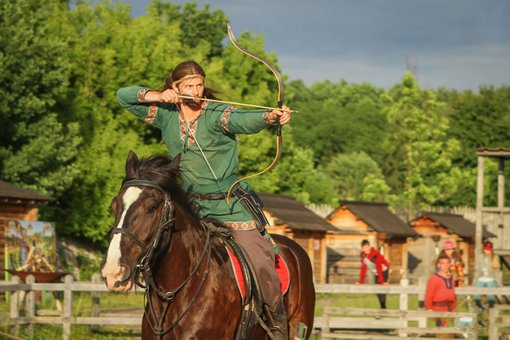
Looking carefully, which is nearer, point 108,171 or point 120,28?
point 108,171

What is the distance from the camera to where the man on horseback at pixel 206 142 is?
24.9 ft

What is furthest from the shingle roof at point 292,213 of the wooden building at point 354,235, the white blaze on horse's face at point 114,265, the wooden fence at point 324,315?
the white blaze on horse's face at point 114,265

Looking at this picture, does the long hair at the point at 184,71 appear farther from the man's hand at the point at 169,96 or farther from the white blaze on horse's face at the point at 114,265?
the white blaze on horse's face at the point at 114,265

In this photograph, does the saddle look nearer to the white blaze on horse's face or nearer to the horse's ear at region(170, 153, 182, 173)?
the horse's ear at region(170, 153, 182, 173)

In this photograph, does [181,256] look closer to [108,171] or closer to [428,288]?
[428,288]

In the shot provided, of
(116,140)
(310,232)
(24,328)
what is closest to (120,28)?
(116,140)

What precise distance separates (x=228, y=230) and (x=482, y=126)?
7264 cm

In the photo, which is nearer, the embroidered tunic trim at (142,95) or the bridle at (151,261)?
the bridle at (151,261)

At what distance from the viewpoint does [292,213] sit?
39938 millimetres

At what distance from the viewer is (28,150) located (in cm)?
3469

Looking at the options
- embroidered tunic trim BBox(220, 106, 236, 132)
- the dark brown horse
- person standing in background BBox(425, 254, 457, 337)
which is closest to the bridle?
the dark brown horse

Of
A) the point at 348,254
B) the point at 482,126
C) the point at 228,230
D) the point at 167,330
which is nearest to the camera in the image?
the point at 167,330

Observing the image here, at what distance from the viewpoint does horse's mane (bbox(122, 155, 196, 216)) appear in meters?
6.87

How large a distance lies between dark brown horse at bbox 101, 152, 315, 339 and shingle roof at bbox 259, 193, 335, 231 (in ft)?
101
